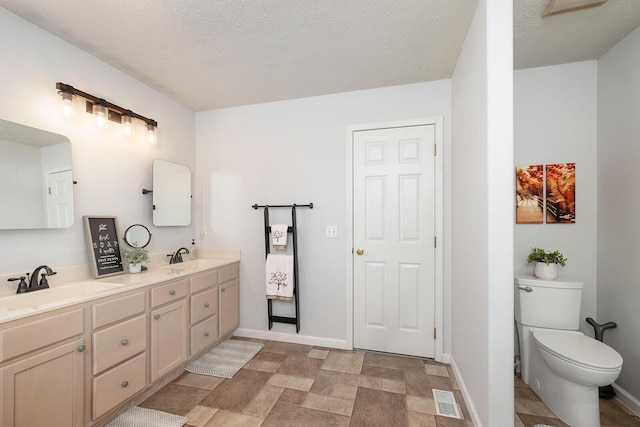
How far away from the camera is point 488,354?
4.60 ft

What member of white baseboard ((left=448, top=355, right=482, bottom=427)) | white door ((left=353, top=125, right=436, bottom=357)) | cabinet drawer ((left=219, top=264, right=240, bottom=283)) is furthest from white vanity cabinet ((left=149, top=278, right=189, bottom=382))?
white baseboard ((left=448, top=355, right=482, bottom=427))

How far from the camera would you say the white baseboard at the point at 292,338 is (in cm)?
265

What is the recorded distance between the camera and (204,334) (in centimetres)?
242

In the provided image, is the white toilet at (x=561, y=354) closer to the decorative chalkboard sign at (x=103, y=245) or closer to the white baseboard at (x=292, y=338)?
the white baseboard at (x=292, y=338)

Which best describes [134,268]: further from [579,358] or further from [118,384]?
[579,358]

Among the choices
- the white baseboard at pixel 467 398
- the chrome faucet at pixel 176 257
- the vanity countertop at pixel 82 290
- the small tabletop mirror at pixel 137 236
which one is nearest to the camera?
the vanity countertop at pixel 82 290

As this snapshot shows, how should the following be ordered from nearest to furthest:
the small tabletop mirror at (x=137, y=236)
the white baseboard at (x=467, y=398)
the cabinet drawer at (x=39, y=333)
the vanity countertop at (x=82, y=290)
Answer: the cabinet drawer at (x=39, y=333)
the vanity countertop at (x=82, y=290)
the white baseboard at (x=467, y=398)
the small tabletop mirror at (x=137, y=236)

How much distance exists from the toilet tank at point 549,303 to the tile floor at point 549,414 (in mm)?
489

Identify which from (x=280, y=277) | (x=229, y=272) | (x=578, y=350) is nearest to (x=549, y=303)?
(x=578, y=350)

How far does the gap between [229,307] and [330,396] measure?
4.39 ft

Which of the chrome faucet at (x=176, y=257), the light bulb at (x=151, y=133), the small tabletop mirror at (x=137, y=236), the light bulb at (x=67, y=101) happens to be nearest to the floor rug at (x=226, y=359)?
the chrome faucet at (x=176, y=257)

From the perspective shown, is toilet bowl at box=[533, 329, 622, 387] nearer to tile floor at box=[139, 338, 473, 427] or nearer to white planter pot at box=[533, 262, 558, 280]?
white planter pot at box=[533, 262, 558, 280]

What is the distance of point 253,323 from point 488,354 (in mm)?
2232

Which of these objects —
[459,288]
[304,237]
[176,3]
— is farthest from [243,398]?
[176,3]
